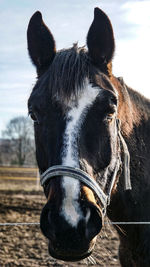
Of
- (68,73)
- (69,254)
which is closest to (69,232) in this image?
(69,254)

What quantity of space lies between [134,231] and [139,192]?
0.35 metres

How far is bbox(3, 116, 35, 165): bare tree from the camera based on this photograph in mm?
38969

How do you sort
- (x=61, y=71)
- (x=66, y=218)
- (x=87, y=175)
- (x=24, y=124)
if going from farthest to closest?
(x=24, y=124) → (x=61, y=71) → (x=87, y=175) → (x=66, y=218)

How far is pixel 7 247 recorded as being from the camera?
650 centimetres

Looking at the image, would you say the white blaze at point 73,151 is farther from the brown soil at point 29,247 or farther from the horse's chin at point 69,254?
the brown soil at point 29,247

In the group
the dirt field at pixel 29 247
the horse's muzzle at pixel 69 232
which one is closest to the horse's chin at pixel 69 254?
the horse's muzzle at pixel 69 232

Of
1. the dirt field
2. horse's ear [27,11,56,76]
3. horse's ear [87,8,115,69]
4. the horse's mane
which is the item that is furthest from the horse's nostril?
the dirt field

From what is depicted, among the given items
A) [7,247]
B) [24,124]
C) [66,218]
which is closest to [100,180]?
[66,218]

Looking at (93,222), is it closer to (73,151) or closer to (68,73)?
(73,151)

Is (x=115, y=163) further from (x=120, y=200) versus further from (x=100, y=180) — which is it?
(x=120, y=200)

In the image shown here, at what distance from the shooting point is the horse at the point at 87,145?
6.24 ft

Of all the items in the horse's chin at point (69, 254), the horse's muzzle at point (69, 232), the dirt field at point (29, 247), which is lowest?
the dirt field at point (29, 247)

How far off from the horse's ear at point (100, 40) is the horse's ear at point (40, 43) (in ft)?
1.20

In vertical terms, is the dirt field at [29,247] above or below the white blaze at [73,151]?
below
